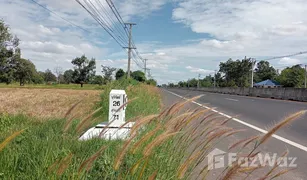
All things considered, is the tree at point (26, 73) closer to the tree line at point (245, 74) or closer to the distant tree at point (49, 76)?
the distant tree at point (49, 76)

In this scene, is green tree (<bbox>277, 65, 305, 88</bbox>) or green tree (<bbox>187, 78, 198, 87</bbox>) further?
green tree (<bbox>187, 78, 198, 87</bbox>)

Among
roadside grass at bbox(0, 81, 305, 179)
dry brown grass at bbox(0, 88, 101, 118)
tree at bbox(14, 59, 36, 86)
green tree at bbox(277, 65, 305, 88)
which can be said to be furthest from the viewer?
tree at bbox(14, 59, 36, 86)

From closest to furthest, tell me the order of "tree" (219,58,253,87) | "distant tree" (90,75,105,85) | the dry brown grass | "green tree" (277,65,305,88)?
the dry brown grass, "green tree" (277,65,305,88), "tree" (219,58,253,87), "distant tree" (90,75,105,85)

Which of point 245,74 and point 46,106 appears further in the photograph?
point 245,74

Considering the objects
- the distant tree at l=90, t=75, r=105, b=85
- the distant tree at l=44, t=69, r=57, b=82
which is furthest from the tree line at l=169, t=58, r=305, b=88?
the distant tree at l=44, t=69, r=57, b=82

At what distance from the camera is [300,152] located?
635cm

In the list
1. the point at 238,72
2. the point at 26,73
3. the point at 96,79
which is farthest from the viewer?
the point at 96,79

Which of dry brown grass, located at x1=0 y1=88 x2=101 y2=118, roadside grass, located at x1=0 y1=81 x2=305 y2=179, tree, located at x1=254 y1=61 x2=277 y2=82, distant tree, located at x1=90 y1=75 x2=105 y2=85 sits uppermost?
tree, located at x1=254 y1=61 x2=277 y2=82

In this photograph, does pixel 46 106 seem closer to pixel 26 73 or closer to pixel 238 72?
pixel 238 72

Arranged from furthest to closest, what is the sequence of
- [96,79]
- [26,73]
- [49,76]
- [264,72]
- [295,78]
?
[49,76]
[264,72]
[96,79]
[26,73]
[295,78]

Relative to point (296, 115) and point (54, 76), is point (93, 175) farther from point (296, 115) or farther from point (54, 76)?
point (54, 76)

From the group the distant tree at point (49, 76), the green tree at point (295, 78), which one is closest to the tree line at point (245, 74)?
the green tree at point (295, 78)

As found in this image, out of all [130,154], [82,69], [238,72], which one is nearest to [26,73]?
[82,69]

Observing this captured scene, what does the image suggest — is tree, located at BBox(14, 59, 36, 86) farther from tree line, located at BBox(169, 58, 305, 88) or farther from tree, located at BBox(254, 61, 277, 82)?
tree, located at BBox(254, 61, 277, 82)
